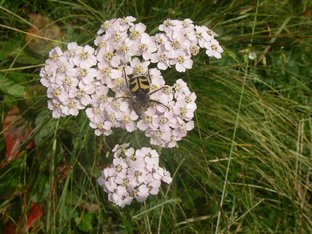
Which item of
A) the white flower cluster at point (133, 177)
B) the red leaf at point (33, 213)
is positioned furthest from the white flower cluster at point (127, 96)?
the red leaf at point (33, 213)

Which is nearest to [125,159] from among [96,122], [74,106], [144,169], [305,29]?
[144,169]

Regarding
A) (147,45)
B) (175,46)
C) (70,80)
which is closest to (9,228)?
(70,80)

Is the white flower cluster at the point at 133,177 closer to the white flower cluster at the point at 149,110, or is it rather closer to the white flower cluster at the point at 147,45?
the white flower cluster at the point at 149,110

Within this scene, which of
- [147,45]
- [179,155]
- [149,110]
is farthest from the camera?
[179,155]

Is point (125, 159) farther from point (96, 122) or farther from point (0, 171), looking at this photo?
point (0, 171)

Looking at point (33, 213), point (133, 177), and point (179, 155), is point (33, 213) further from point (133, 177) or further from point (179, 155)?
Answer: point (179, 155)

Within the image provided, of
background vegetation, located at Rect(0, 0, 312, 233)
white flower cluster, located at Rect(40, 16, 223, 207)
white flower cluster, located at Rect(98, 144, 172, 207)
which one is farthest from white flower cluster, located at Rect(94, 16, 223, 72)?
white flower cluster, located at Rect(98, 144, 172, 207)
